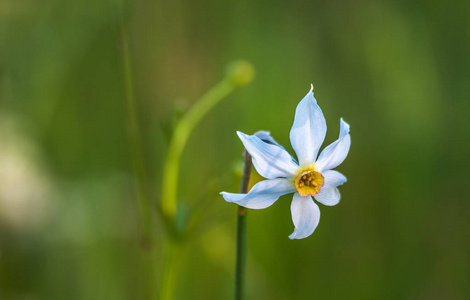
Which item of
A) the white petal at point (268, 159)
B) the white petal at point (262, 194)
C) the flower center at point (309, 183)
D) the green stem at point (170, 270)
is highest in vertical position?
the white petal at point (268, 159)

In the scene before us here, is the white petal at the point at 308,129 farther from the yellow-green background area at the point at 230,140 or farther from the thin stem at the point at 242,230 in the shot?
the yellow-green background area at the point at 230,140

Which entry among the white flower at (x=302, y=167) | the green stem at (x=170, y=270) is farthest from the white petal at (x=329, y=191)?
the green stem at (x=170, y=270)

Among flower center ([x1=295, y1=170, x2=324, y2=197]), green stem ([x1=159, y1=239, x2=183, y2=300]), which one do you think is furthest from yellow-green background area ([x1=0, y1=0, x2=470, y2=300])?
flower center ([x1=295, y1=170, x2=324, y2=197])

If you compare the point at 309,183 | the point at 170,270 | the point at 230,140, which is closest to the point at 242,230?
the point at 309,183

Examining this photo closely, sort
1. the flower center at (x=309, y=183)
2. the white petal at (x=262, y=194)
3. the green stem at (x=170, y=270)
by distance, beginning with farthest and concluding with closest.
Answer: the green stem at (x=170, y=270) → the flower center at (x=309, y=183) → the white petal at (x=262, y=194)

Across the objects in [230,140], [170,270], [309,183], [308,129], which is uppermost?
[230,140]

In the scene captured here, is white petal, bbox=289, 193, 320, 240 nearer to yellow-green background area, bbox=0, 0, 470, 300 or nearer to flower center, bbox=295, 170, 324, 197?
flower center, bbox=295, 170, 324, 197

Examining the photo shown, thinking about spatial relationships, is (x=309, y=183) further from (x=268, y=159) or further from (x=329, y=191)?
(x=268, y=159)
